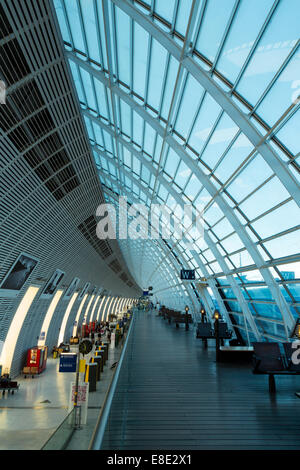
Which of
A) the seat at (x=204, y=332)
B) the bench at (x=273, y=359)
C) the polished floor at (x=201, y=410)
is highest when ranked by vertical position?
the seat at (x=204, y=332)

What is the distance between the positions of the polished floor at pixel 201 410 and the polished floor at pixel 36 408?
4182mm

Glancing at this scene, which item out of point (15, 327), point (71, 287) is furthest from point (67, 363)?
point (71, 287)

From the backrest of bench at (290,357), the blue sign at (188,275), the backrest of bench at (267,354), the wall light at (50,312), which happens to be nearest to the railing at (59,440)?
the backrest of bench at (267,354)

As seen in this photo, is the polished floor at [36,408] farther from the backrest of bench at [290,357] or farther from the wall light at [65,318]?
the wall light at [65,318]

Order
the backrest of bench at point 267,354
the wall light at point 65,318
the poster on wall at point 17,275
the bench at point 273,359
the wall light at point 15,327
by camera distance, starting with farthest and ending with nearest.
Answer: the wall light at point 65,318 < the wall light at point 15,327 < the poster on wall at point 17,275 < the backrest of bench at point 267,354 < the bench at point 273,359

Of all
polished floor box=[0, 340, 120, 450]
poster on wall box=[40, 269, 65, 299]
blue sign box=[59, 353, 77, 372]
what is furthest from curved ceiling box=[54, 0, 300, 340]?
poster on wall box=[40, 269, 65, 299]

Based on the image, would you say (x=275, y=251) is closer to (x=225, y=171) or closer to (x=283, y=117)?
(x=225, y=171)

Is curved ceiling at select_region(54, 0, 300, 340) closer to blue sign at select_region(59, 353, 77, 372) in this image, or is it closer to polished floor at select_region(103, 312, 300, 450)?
polished floor at select_region(103, 312, 300, 450)

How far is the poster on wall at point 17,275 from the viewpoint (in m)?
16.0

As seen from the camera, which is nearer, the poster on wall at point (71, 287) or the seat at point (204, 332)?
the seat at point (204, 332)

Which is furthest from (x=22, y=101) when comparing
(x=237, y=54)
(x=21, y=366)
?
(x=21, y=366)

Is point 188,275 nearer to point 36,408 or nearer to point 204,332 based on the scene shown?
point 204,332

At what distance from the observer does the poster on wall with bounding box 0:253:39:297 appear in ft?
52.4

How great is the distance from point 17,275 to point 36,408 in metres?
7.57
